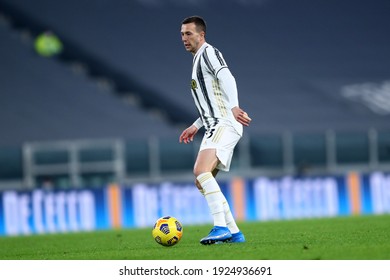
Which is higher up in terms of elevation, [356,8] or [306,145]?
[356,8]

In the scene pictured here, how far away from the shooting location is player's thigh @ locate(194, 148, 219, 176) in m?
8.54

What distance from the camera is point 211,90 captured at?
28.4 ft

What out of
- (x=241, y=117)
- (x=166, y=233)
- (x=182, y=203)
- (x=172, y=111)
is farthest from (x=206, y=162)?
(x=172, y=111)

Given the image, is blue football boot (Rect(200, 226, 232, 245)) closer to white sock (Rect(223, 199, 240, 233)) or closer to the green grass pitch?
the green grass pitch

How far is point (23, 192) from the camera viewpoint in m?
16.6

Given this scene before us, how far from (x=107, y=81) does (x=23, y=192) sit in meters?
7.52

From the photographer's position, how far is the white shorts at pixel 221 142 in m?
8.60

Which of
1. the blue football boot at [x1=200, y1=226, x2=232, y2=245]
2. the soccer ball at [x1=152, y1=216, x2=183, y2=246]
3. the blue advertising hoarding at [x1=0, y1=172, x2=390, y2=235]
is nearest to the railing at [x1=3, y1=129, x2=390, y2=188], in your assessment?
the blue advertising hoarding at [x1=0, y1=172, x2=390, y2=235]

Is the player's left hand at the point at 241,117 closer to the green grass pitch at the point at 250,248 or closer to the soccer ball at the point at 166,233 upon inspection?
the green grass pitch at the point at 250,248
